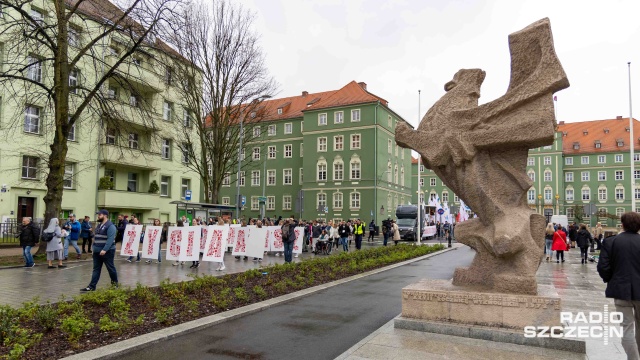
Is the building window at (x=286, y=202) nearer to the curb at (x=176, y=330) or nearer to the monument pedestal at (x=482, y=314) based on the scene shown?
the curb at (x=176, y=330)

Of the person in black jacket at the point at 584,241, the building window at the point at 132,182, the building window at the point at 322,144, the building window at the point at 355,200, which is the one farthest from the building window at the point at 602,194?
the building window at the point at 132,182

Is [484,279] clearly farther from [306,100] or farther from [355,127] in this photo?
[306,100]

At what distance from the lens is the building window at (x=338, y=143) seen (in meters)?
60.0

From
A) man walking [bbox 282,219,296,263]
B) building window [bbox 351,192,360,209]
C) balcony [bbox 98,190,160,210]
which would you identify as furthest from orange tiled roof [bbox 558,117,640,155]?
man walking [bbox 282,219,296,263]

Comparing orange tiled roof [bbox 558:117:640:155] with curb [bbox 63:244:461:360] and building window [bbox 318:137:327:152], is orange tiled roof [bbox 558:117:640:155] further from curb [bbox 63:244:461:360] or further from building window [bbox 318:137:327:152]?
curb [bbox 63:244:461:360]

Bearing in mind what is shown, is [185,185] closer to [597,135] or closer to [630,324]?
[630,324]

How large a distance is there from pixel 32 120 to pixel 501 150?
106ft

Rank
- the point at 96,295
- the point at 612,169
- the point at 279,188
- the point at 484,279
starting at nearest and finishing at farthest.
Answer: the point at 484,279 → the point at 96,295 → the point at 279,188 → the point at 612,169

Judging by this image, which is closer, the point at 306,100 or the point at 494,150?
the point at 494,150

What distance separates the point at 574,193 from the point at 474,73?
96806 mm

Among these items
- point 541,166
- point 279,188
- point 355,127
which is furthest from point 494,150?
point 541,166

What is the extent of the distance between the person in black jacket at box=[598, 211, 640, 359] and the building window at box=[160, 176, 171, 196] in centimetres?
3952

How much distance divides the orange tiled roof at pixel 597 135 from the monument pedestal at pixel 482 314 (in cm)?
9606

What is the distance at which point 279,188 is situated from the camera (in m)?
66.8
